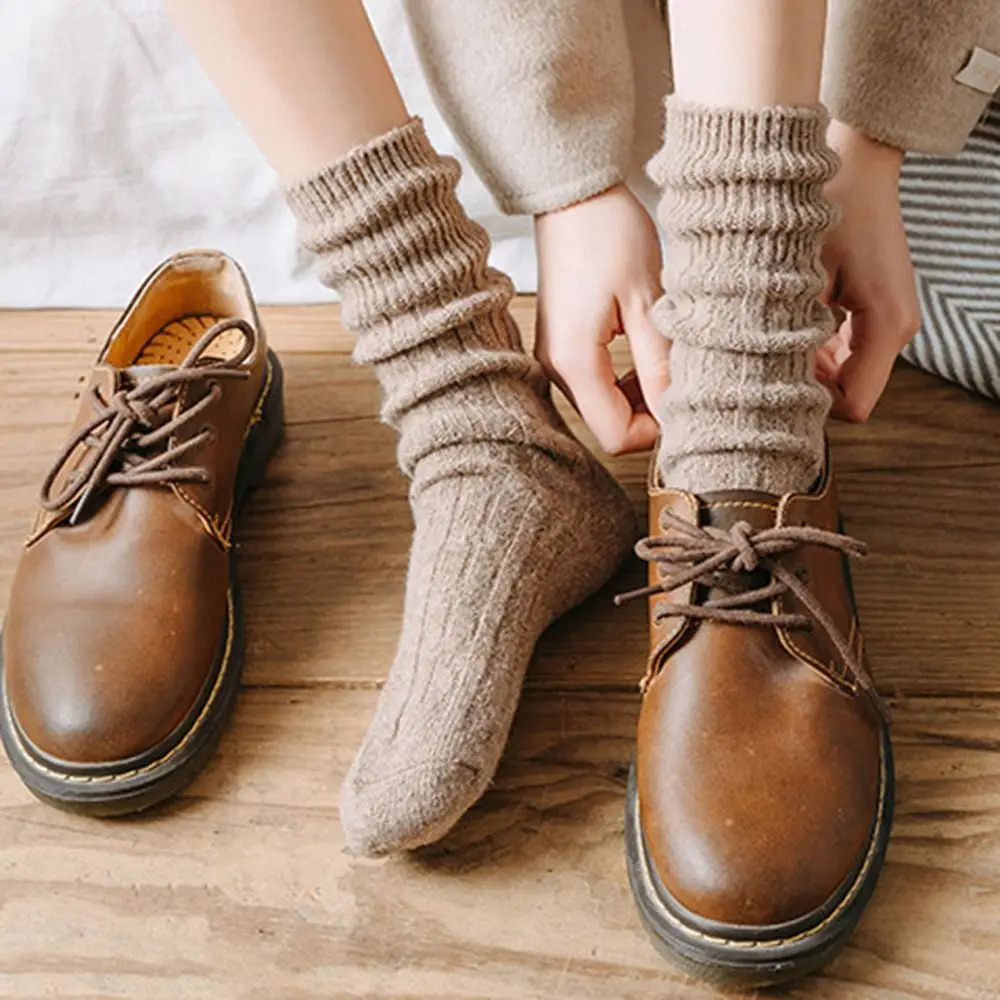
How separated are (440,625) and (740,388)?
206mm

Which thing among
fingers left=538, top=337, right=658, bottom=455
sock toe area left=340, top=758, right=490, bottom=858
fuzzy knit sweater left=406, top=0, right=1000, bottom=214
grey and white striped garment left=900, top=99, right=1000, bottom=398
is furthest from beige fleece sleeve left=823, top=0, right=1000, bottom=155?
sock toe area left=340, top=758, right=490, bottom=858

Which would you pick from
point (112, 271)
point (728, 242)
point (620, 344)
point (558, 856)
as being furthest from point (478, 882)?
point (112, 271)

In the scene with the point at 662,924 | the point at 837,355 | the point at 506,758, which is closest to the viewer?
the point at 662,924

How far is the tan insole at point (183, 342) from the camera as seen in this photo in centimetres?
86

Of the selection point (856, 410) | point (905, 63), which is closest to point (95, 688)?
point (856, 410)

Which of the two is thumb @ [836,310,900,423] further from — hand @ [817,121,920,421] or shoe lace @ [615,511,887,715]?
shoe lace @ [615,511,887,715]

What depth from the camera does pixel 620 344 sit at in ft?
3.21

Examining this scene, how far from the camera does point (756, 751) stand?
1.98 feet

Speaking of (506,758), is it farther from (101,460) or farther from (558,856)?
(101,460)

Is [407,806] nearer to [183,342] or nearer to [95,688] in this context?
[95,688]

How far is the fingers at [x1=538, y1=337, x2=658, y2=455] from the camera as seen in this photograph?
2.52ft

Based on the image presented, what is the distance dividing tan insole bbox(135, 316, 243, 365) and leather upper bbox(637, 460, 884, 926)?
1.20ft

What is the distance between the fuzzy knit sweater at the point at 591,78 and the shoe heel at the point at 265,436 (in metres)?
0.23

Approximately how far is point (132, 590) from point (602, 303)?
324mm
